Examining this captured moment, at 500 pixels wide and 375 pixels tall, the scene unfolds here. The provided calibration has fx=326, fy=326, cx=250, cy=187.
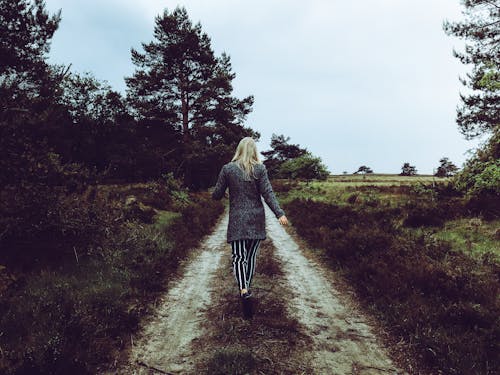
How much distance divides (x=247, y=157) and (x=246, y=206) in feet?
2.25

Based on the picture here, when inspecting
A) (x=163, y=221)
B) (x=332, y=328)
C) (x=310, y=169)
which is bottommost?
(x=332, y=328)

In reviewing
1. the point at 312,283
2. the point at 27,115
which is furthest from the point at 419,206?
the point at 27,115

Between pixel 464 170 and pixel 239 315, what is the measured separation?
8.84 m

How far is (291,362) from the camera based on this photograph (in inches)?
138

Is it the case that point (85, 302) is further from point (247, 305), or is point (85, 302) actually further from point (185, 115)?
point (185, 115)

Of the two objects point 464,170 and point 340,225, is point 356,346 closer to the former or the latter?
point 340,225

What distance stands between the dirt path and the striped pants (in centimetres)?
55

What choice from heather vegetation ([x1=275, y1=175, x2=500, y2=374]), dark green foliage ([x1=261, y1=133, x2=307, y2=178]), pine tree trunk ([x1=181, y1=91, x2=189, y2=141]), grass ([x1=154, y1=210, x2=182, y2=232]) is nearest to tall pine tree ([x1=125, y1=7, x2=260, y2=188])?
pine tree trunk ([x1=181, y1=91, x2=189, y2=141])

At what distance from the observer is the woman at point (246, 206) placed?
452 cm

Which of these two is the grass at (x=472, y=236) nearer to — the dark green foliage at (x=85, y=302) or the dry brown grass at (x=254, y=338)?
the dry brown grass at (x=254, y=338)

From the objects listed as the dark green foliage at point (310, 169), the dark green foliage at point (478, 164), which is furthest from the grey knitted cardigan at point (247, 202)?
the dark green foliage at point (310, 169)

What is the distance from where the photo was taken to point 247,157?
4562 mm

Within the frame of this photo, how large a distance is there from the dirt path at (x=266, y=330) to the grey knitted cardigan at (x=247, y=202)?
120 cm

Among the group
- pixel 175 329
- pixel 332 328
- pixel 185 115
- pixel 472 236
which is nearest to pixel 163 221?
pixel 175 329
